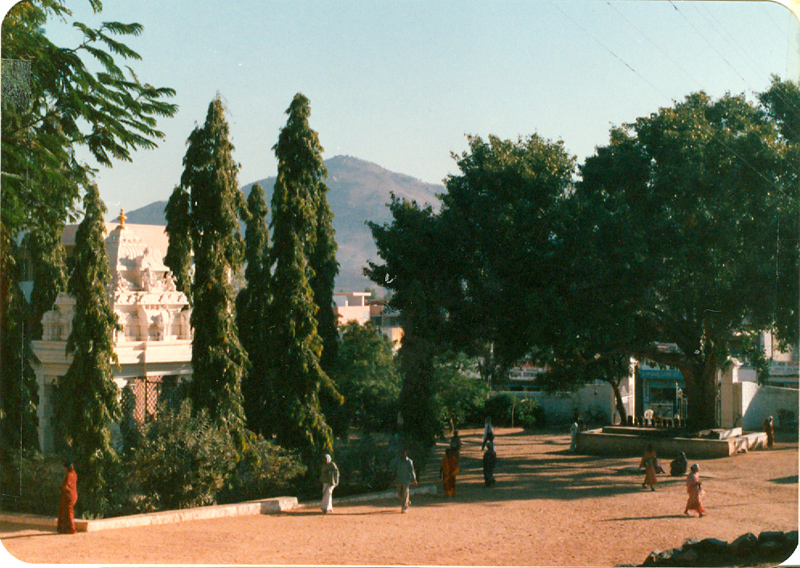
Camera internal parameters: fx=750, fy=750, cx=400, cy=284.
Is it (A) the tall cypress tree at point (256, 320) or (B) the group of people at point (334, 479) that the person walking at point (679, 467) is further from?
(A) the tall cypress tree at point (256, 320)

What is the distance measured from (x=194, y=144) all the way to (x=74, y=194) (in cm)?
213

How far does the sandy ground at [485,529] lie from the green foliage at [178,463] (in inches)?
31.5

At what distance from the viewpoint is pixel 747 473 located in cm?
1650

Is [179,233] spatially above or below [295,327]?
above

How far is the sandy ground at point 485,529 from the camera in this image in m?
9.91

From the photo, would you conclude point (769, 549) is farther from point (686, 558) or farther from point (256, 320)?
point (256, 320)

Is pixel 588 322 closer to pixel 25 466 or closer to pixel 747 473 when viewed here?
pixel 747 473

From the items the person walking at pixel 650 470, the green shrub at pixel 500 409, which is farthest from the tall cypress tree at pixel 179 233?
the green shrub at pixel 500 409

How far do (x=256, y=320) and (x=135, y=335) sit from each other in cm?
303

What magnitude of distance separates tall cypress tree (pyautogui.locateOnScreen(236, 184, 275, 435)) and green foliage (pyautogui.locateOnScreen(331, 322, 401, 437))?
16.3 feet

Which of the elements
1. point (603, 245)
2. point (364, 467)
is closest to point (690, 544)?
point (364, 467)

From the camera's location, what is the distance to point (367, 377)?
2650 centimetres

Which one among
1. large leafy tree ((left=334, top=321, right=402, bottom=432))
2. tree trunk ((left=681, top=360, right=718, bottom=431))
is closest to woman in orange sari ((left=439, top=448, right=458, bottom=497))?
large leafy tree ((left=334, top=321, right=402, bottom=432))

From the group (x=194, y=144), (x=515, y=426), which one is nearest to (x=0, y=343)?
(x=194, y=144)
